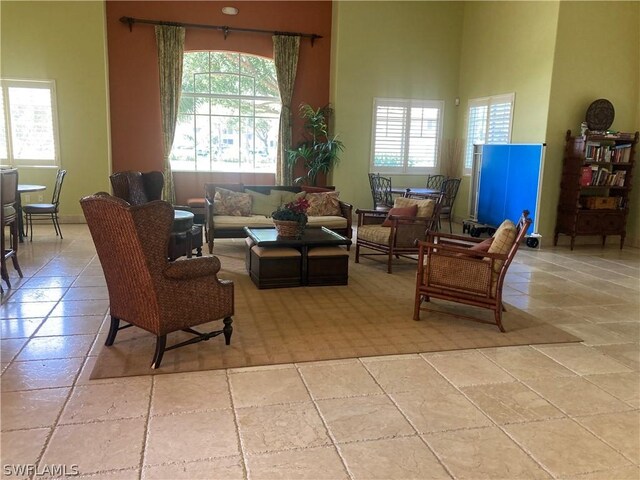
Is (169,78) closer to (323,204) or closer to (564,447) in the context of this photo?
(323,204)

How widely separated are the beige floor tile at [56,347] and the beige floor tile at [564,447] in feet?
8.78

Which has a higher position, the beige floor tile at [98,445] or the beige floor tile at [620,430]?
the beige floor tile at [620,430]

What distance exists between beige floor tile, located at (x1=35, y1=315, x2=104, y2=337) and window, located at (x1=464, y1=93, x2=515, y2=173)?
6739mm

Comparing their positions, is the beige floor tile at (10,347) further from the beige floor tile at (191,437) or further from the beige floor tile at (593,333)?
the beige floor tile at (593,333)

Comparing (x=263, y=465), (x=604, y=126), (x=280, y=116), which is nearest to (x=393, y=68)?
(x=280, y=116)

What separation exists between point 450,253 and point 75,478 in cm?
294

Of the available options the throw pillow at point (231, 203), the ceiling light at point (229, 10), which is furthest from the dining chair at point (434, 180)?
the ceiling light at point (229, 10)

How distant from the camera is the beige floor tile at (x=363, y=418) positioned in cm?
245

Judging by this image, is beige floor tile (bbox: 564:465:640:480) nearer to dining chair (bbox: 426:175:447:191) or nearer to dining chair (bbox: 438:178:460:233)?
dining chair (bbox: 438:178:460:233)

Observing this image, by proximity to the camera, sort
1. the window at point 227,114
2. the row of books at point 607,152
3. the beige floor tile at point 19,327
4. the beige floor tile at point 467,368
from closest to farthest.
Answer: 1. the beige floor tile at point 467,368
2. the beige floor tile at point 19,327
3. the row of books at point 607,152
4. the window at point 227,114

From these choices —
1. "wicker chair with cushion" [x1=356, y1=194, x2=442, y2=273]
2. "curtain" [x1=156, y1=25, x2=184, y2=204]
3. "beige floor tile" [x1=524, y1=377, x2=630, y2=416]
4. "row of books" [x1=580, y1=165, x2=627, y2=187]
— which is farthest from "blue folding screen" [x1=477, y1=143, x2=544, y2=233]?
"curtain" [x1=156, y1=25, x2=184, y2=204]

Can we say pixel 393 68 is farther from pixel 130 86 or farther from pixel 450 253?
pixel 450 253

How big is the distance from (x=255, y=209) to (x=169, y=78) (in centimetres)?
339

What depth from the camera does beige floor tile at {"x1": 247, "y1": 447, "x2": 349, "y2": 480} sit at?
6.96ft
